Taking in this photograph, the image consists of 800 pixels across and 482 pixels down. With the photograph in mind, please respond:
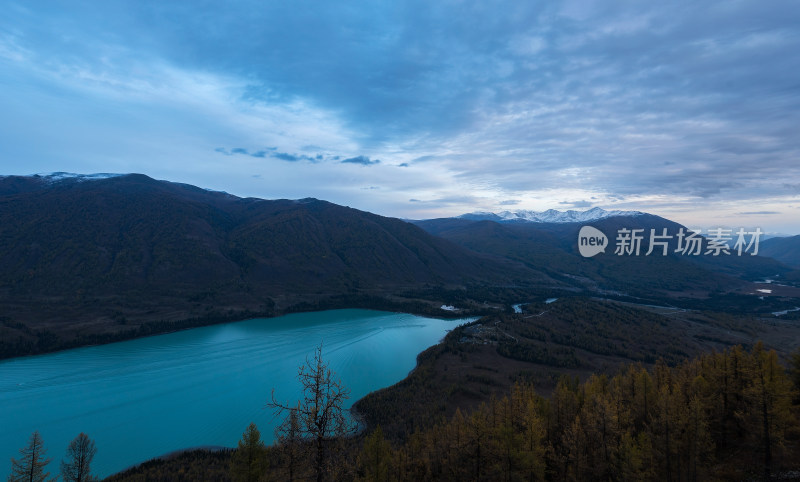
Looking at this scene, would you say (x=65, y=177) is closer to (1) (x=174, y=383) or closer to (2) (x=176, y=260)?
(2) (x=176, y=260)

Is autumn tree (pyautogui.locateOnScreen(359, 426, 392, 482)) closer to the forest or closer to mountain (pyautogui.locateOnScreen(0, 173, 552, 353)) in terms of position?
the forest

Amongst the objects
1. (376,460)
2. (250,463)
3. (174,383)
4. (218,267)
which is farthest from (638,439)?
(218,267)

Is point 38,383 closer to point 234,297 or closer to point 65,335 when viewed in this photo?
point 65,335

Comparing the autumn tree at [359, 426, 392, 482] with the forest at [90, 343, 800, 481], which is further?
the autumn tree at [359, 426, 392, 482]

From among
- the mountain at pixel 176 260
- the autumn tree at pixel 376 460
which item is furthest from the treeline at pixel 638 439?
the mountain at pixel 176 260

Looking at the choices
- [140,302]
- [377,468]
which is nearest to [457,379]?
[377,468]

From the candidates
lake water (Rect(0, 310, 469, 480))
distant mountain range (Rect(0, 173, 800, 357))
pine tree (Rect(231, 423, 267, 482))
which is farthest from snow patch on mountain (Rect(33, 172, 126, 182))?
pine tree (Rect(231, 423, 267, 482))
